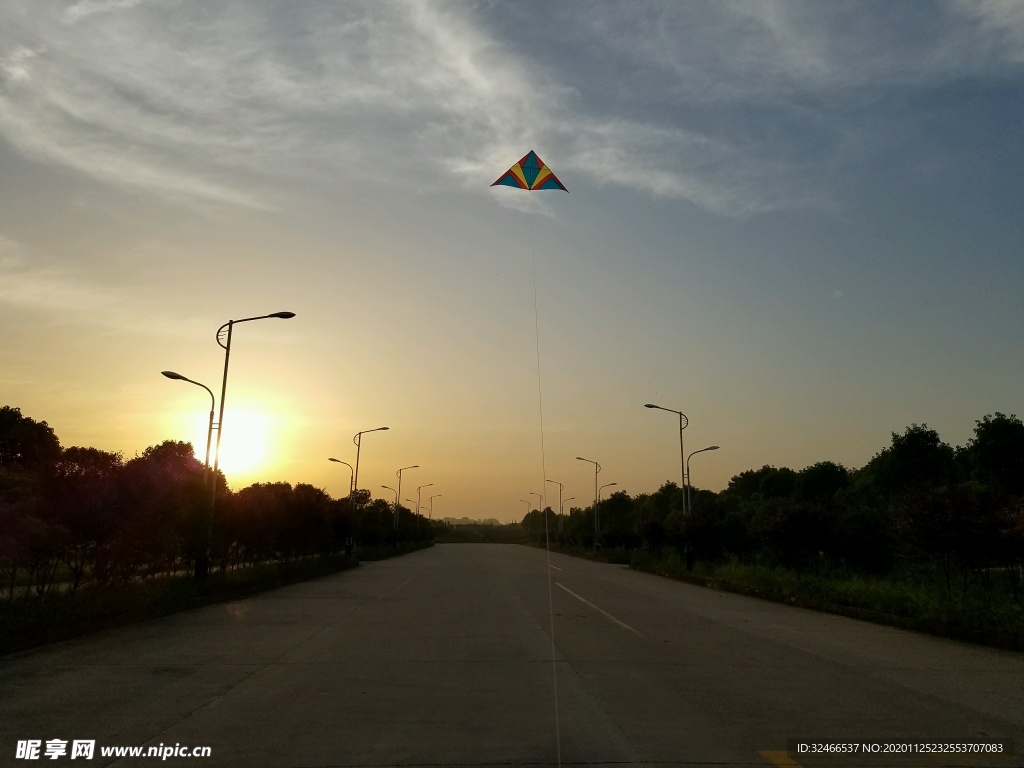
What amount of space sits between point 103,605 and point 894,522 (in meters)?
A: 19.6

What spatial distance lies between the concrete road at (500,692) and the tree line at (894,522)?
346cm

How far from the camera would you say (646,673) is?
36.9 ft

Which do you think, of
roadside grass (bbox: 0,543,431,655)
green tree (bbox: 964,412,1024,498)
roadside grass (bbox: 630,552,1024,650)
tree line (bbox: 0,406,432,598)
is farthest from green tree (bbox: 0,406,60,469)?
green tree (bbox: 964,412,1024,498)

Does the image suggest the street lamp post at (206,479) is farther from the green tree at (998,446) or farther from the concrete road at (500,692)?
the green tree at (998,446)

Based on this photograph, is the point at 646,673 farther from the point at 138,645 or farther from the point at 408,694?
the point at 138,645

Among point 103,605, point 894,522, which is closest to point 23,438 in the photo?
point 103,605

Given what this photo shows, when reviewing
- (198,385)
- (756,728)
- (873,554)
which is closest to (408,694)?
(756,728)

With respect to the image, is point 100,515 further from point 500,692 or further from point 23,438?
point 23,438

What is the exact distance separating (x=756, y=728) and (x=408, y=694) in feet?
13.3

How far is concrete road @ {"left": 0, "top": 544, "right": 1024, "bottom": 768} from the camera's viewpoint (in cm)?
718

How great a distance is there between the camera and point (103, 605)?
55.9 ft

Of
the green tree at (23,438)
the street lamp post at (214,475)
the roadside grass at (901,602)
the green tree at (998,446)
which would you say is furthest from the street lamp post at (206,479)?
the green tree at (998,446)

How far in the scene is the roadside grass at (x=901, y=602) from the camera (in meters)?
15.7

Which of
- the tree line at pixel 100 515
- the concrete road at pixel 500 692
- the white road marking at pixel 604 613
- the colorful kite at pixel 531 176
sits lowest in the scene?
the concrete road at pixel 500 692
